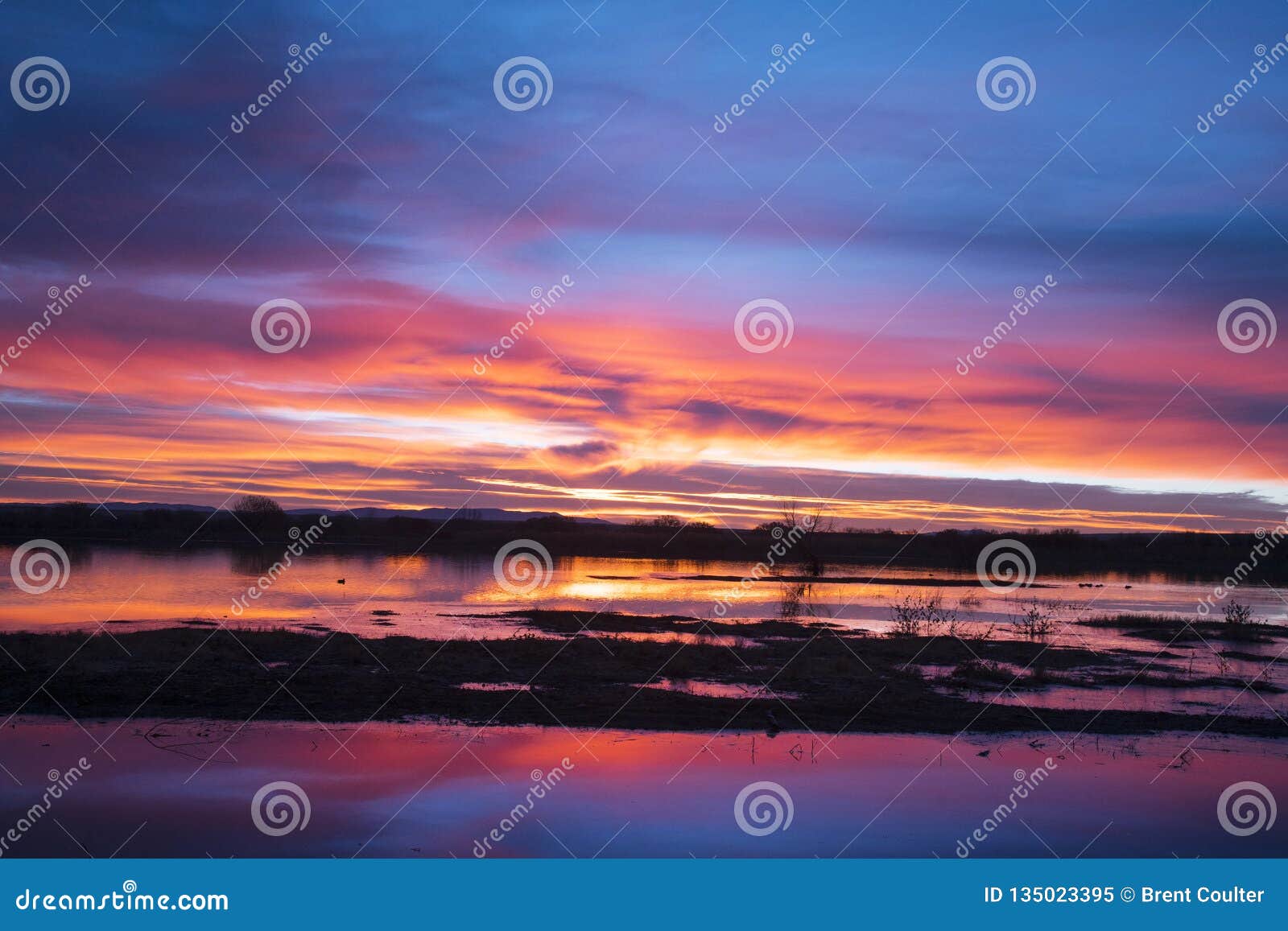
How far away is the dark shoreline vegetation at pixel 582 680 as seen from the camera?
14945mm

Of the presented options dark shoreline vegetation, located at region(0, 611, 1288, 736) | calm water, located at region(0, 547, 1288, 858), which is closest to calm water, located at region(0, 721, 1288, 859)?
calm water, located at region(0, 547, 1288, 858)

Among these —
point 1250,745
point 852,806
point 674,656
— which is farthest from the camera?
point 674,656

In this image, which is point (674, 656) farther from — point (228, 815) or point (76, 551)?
point (76, 551)

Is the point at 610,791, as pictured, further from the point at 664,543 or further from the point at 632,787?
the point at 664,543

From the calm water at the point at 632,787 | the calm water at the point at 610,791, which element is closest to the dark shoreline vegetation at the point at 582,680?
the calm water at the point at 632,787

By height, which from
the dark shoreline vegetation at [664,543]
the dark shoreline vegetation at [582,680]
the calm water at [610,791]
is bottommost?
the calm water at [610,791]

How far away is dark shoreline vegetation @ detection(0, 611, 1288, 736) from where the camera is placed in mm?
14945

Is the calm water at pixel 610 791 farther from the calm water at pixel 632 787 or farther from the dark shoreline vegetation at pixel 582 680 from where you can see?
the dark shoreline vegetation at pixel 582 680

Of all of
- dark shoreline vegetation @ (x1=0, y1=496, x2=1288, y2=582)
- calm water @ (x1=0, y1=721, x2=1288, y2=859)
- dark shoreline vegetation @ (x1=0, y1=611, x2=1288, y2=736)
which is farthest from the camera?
dark shoreline vegetation @ (x1=0, y1=496, x2=1288, y2=582)

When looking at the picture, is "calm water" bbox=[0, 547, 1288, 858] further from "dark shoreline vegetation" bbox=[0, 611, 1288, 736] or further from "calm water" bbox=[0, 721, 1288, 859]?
"dark shoreline vegetation" bbox=[0, 611, 1288, 736]

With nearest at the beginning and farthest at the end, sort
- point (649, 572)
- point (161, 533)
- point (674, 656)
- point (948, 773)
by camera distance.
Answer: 1. point (948, 773)
2. point (674, 656)
3. point (649, 572)
4. point (161, 533)

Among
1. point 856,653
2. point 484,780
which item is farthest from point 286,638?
point 856,653

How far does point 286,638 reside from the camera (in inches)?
836
